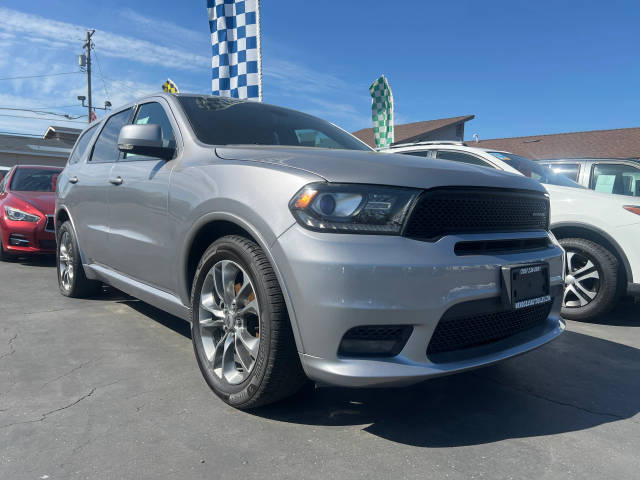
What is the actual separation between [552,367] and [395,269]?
1759 millimetres

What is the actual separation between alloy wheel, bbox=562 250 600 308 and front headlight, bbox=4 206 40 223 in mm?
6198

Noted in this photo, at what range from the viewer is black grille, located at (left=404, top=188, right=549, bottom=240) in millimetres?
1972

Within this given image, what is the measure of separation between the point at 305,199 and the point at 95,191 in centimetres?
245

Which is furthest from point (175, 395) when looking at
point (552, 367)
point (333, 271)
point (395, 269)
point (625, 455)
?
point (552, 367)

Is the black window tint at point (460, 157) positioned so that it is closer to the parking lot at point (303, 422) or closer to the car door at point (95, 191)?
the parking lot at point (303, 422)

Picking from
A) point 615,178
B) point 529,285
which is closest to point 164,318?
point 529,285

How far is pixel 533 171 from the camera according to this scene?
4.89 metres

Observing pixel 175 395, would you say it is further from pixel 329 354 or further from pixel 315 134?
pixel 315 134

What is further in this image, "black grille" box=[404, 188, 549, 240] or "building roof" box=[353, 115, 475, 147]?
"building roof" box=[353, 115, 475, 147]

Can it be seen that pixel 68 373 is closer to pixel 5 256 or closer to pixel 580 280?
pixel 580 280

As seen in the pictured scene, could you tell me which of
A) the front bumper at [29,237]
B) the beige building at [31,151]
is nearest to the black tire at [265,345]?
the front bumper at [29,237]

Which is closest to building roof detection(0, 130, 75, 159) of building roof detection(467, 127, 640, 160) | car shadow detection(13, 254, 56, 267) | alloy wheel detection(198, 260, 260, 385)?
building roof detection(467, 127, 640, 160)

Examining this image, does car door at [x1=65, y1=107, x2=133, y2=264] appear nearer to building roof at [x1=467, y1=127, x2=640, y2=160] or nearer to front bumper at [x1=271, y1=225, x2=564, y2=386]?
front bumper at [x1=271, y1=225, x2=564, y2=386]

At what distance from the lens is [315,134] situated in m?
3.51
